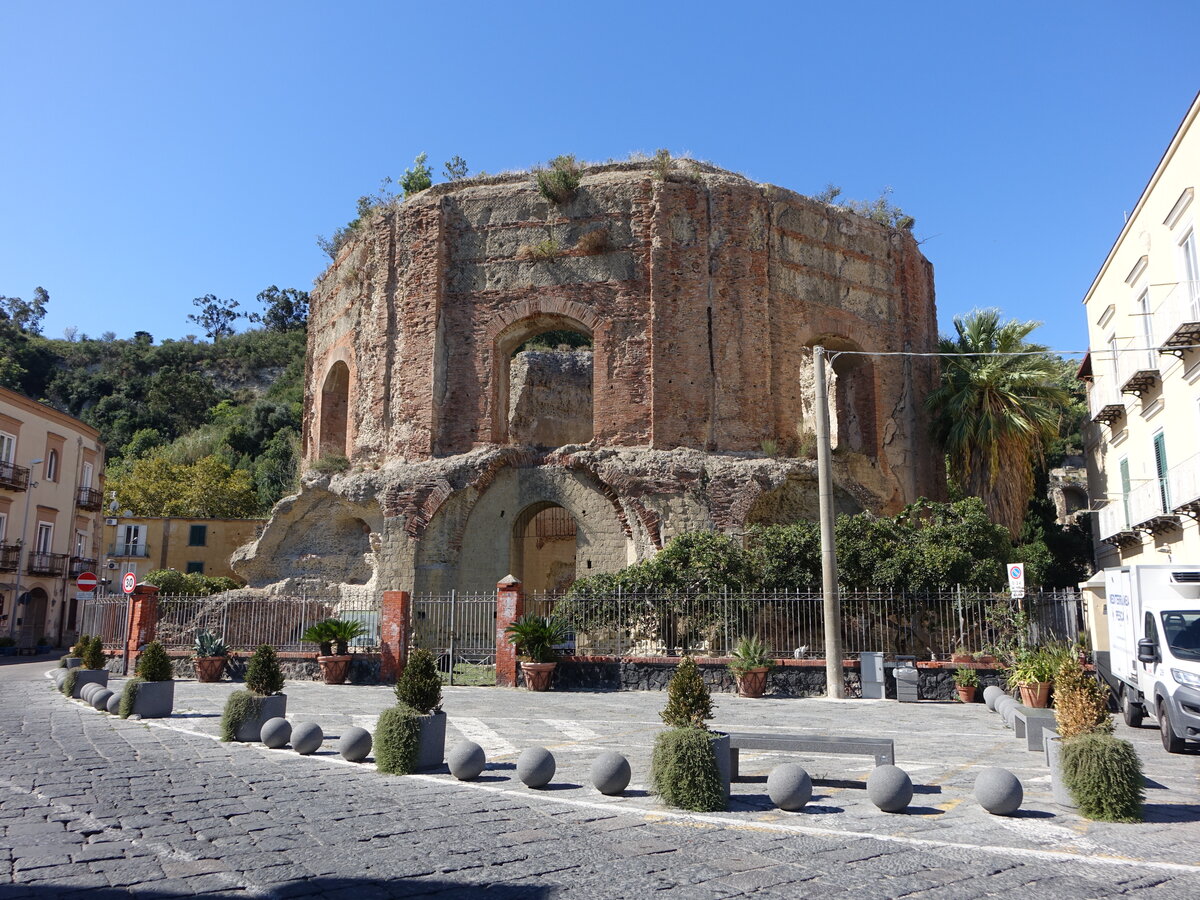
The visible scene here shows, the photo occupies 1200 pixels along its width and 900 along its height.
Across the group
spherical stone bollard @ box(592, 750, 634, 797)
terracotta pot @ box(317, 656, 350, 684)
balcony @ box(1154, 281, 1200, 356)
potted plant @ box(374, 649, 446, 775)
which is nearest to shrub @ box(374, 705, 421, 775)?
potted plant @ box(374, 649, 446, 775)

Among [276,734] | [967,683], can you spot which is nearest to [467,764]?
[276,734]

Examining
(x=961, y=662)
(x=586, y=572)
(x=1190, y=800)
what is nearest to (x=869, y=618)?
(x=961, y=662)

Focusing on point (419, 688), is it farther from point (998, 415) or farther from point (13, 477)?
point (13, 477)

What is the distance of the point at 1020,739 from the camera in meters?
10.1

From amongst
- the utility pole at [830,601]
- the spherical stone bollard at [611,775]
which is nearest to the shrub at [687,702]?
the spherical stone bollard at [611,775]

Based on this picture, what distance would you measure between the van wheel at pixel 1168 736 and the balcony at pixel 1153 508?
8.29 metres

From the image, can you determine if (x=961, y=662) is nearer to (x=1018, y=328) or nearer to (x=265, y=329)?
(x=1018, y=328)

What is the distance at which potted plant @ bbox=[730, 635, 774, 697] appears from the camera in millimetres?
15062

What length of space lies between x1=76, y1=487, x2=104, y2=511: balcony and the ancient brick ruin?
19.3 metres

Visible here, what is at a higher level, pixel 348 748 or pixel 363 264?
pixel 363 264

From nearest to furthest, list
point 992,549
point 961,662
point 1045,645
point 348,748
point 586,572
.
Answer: point 348,748 < point 1045,645 < point 961,662 < point 992,549 < point 586,572

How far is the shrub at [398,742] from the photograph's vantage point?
26.1 ft

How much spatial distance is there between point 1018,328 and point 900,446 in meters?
3.77

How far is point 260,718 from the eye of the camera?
389 inches
